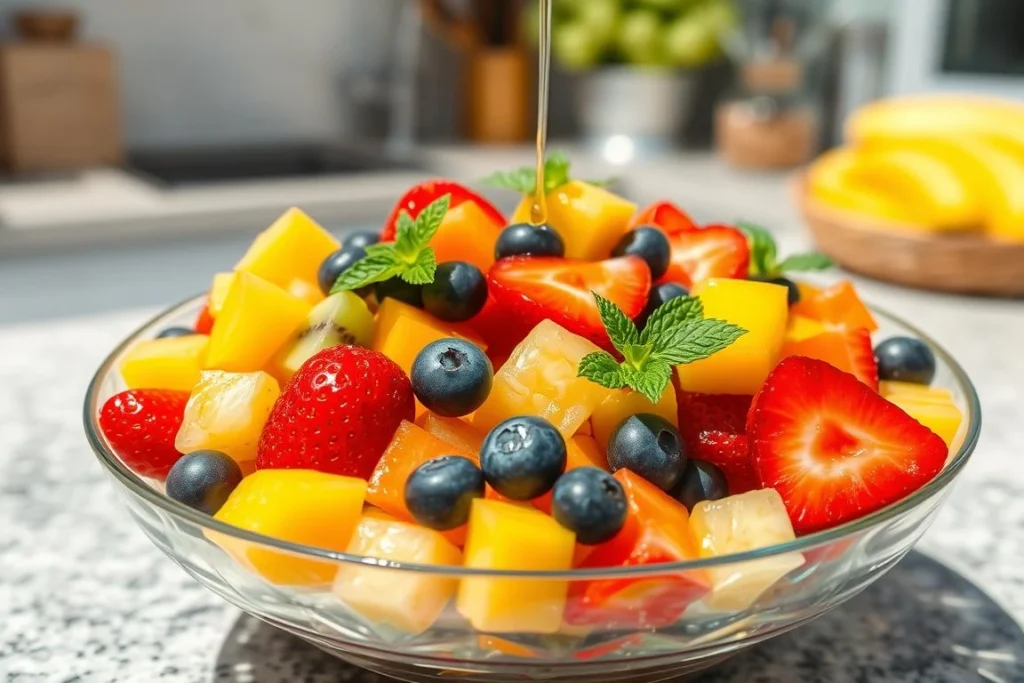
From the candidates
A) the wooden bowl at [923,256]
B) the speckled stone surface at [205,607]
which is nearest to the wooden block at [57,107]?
the speckled stone surface at [205,607]

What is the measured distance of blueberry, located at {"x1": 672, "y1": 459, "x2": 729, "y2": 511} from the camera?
62 centimetres

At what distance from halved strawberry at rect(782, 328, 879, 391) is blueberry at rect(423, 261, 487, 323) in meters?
0.23

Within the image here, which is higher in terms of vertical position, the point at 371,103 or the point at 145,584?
the point at 371,103

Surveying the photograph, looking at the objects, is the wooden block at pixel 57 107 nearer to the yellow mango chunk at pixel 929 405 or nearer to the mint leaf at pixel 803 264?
the mint leaf at pixel 803 264

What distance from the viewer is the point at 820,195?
5.55 feet

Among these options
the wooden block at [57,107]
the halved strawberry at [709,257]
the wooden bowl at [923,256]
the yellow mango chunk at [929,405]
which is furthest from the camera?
the wooden block at [57,107]

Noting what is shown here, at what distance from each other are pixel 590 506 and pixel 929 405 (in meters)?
0.32

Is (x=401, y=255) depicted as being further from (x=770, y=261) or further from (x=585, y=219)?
(x=770, y=261)

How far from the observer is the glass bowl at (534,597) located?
1.56 ft

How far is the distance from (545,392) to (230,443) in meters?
0.21

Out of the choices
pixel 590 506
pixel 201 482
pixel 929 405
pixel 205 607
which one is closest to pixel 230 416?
pixel 201 482

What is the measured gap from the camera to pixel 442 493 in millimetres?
537

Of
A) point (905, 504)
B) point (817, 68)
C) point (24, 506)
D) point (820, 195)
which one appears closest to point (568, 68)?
point (817, 68)

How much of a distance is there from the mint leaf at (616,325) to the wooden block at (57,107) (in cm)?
209
